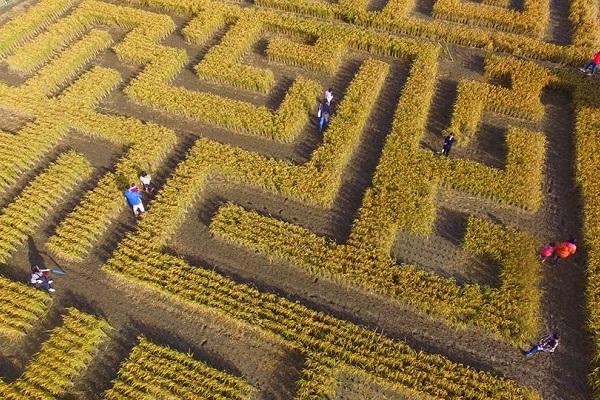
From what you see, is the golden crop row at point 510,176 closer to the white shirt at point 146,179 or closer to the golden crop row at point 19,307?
the white shirt at point 146,179

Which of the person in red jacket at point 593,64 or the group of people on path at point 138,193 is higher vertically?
the person in red jacket at point 593,64

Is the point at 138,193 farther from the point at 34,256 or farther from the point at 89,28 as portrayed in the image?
the point at 89,28

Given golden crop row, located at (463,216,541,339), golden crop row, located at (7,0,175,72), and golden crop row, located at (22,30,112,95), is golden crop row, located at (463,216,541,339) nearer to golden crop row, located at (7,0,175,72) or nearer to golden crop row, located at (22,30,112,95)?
golden crop row, located at (7,0,175,72)

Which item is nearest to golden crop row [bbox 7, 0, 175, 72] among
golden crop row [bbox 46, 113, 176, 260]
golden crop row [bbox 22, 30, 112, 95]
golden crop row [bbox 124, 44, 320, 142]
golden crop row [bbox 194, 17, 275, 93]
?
golden crop row [bbox 22, 30, 112, 95]

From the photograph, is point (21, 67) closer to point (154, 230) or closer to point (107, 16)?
point (107, 16)

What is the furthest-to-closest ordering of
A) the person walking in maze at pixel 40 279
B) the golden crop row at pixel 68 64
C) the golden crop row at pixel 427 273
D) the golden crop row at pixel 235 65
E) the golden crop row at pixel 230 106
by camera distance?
the golden crop row at pixel 68 64, the golden crop row at pixel 235 65, the golden crop row at pixel 230 106, the person walking in maze at pixel 40 279, the golden crop row at pixel 427 273

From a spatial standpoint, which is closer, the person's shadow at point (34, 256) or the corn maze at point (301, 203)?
the corn maze at point (301, 203)

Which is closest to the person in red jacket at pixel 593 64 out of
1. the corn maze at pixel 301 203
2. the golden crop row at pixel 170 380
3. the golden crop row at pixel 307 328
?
the corn maze at pixel 301 203

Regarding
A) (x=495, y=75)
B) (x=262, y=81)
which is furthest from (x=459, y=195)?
(x=262, y=81)
